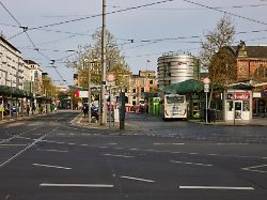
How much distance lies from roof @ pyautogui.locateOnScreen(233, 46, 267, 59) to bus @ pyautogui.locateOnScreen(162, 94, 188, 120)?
5031 cm

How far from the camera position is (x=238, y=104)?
61844 millimetres

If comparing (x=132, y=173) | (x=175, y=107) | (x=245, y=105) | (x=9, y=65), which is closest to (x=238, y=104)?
(x=245, y=105)

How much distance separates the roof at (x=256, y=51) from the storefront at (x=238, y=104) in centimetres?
5470

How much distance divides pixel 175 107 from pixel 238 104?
818 cm

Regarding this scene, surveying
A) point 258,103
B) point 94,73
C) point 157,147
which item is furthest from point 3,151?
point 258,103

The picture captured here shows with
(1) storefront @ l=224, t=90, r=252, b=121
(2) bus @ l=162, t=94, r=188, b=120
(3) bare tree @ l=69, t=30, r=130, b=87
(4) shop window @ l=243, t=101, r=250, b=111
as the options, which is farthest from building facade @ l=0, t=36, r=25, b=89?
(4) shop window @ l=243, t=101, r=250, b=111

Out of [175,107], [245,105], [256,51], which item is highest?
[256,51]

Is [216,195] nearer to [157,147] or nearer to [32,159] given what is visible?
[32,159]

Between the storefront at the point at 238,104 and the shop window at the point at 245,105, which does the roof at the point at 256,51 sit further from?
the storefront at the point at 238,104

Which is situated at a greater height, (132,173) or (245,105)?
(245,105)

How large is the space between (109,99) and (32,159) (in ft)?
109

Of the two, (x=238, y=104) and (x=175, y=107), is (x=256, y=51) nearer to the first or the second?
(x=175, y=107)

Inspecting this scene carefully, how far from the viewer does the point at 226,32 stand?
63.8 metres

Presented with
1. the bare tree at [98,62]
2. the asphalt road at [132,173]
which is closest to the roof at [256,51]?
the bare tree at [98,62]
